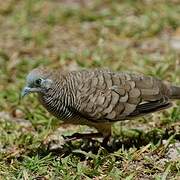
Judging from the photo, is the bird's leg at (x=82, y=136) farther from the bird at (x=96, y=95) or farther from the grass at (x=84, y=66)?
the grass at (x=84, y=66)

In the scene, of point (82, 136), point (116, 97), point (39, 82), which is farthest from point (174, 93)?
point (39, 82)

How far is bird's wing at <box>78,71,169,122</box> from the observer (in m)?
5.70

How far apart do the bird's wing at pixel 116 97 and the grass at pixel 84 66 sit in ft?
1.13

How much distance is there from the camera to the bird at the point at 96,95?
223 inches

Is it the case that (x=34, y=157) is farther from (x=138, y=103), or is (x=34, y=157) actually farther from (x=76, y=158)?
(x=138, y=103)

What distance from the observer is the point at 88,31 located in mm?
9055

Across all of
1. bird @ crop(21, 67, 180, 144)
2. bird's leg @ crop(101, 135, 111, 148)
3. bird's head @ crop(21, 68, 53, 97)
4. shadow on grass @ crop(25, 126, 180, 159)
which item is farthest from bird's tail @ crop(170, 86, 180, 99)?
bird's head @ crop(21, 68, 53, 97)

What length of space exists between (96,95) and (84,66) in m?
2.29

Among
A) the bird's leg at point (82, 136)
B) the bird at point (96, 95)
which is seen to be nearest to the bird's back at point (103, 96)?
the bird at point (96, 95)

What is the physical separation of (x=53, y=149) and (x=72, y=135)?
0.28 meters

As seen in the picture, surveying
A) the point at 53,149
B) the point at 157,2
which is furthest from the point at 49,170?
the point at 157,2

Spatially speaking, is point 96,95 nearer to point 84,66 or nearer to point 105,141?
point 105,141

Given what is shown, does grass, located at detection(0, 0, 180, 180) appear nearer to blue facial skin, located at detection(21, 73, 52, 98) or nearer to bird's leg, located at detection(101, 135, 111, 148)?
bird's leg, located at detection(101, 135, 111, 148)

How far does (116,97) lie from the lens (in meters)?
5.80
